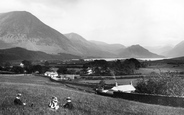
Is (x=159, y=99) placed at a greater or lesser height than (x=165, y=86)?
lesser

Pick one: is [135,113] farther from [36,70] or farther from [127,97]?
[36,70]

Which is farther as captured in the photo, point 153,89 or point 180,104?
point 153,89

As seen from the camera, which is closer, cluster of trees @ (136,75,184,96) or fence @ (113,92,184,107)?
fence @ (113,92,184,107)

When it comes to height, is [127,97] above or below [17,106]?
below

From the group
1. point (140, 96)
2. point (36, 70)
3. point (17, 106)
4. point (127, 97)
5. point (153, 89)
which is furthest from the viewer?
point (36, 70)

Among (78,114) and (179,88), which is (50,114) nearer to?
(78,114)

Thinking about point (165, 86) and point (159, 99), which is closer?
point (159, 99)

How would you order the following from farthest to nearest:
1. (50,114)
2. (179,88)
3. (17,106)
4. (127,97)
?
(179,88) < (127,97) < (17,106) < (50,114)

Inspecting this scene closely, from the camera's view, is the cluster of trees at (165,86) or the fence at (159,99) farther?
the cluster of trees at (165,86)

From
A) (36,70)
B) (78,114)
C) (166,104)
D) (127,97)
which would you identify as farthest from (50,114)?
(36,70)

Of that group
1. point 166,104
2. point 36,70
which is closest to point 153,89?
point 166,104
